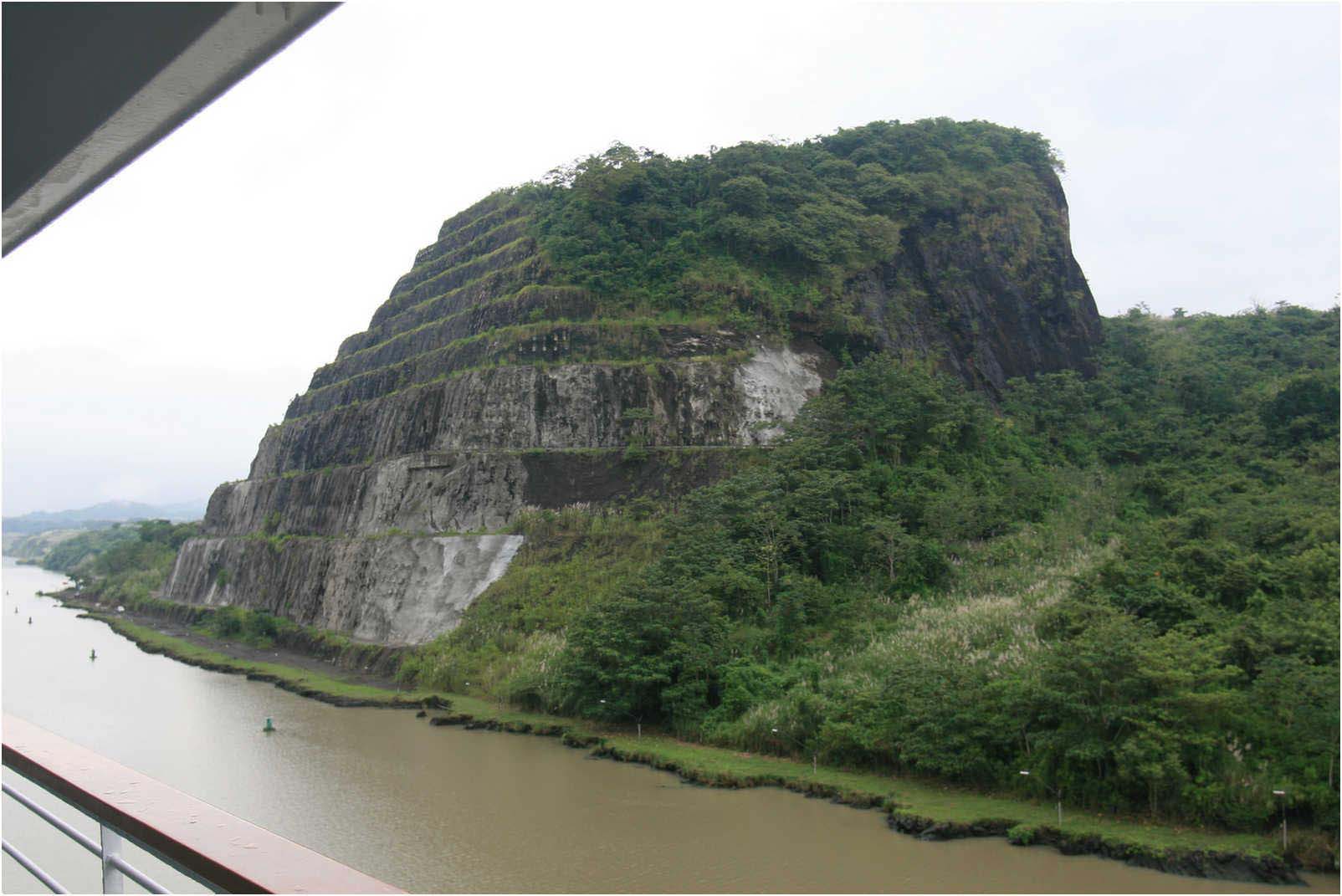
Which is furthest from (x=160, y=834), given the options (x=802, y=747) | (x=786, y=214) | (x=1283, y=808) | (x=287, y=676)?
(x=786, y=214)

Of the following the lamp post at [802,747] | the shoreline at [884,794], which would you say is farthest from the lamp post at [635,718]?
the lamp post at [802,747]

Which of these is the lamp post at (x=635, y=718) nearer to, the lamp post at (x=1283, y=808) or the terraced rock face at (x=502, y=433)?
the terraced rock face at (x=502, y=433)

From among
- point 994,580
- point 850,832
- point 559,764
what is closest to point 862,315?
point 994,580

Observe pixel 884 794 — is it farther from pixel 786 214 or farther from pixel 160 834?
pixel 786 214

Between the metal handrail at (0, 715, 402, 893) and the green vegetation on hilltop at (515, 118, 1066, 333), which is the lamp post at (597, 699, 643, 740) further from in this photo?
the metal handrail at (0, 715, 402, 893)

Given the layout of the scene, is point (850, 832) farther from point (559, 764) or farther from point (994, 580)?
point (994, 580)
